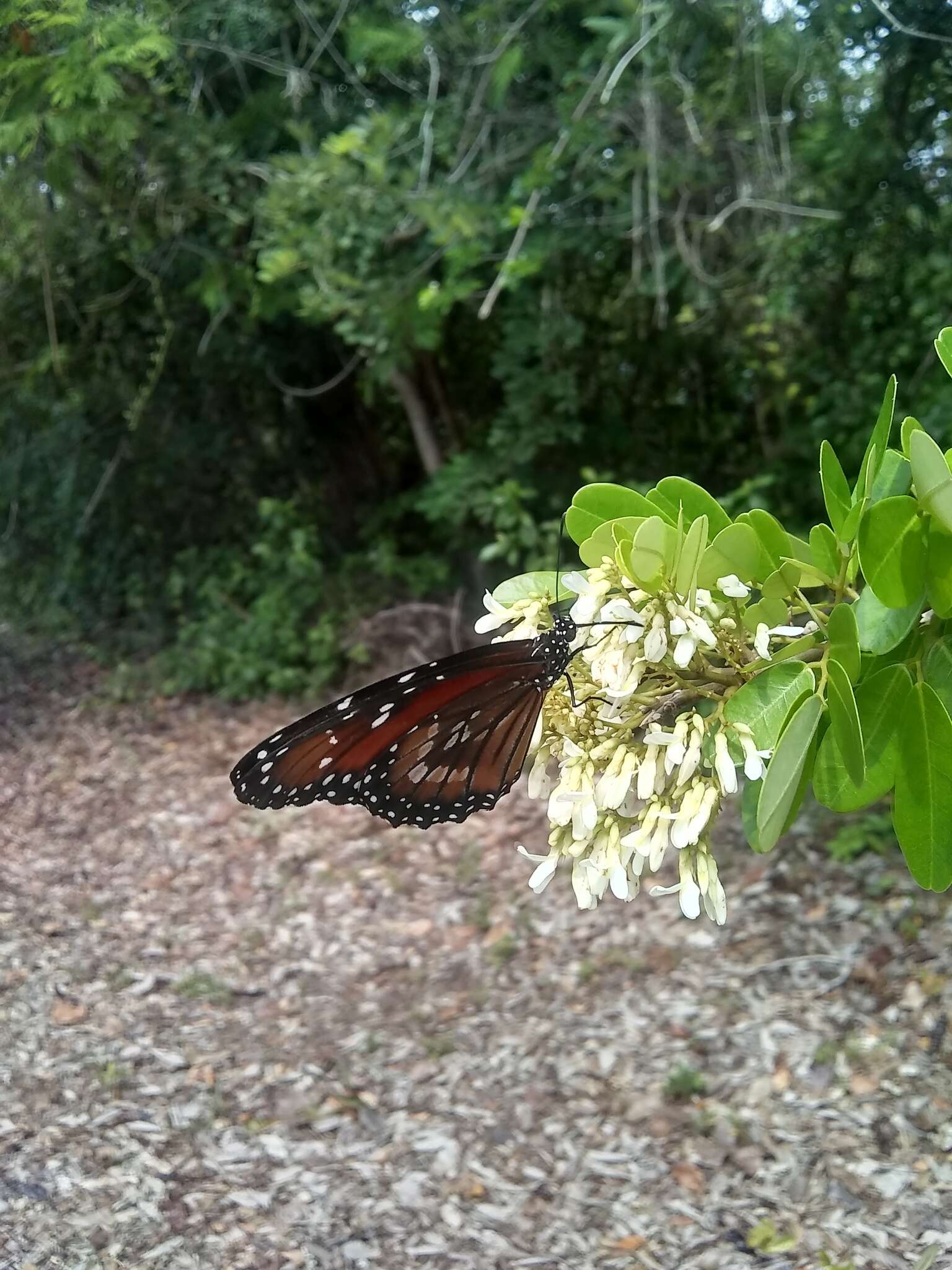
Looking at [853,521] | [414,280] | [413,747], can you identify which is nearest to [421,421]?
[414,280]

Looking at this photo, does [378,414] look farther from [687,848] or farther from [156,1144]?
[687,848]

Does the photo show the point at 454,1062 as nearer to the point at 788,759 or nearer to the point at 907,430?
the point at 788,759

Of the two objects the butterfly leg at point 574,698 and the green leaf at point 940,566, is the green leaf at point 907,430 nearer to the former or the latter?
the green leaf at point 940,566

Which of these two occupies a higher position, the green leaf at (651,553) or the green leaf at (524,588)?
the green leaf at (651,553)

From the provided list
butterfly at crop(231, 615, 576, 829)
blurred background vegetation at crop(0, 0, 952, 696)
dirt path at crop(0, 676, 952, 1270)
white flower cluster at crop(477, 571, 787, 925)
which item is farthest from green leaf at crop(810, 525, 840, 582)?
blurred background vegetation at crop(0, 0, 952, 696)

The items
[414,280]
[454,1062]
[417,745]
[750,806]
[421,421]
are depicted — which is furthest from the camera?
[421,421]

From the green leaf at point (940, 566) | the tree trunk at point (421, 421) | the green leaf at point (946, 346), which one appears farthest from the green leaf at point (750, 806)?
the tree trunk at point (421, 421)
